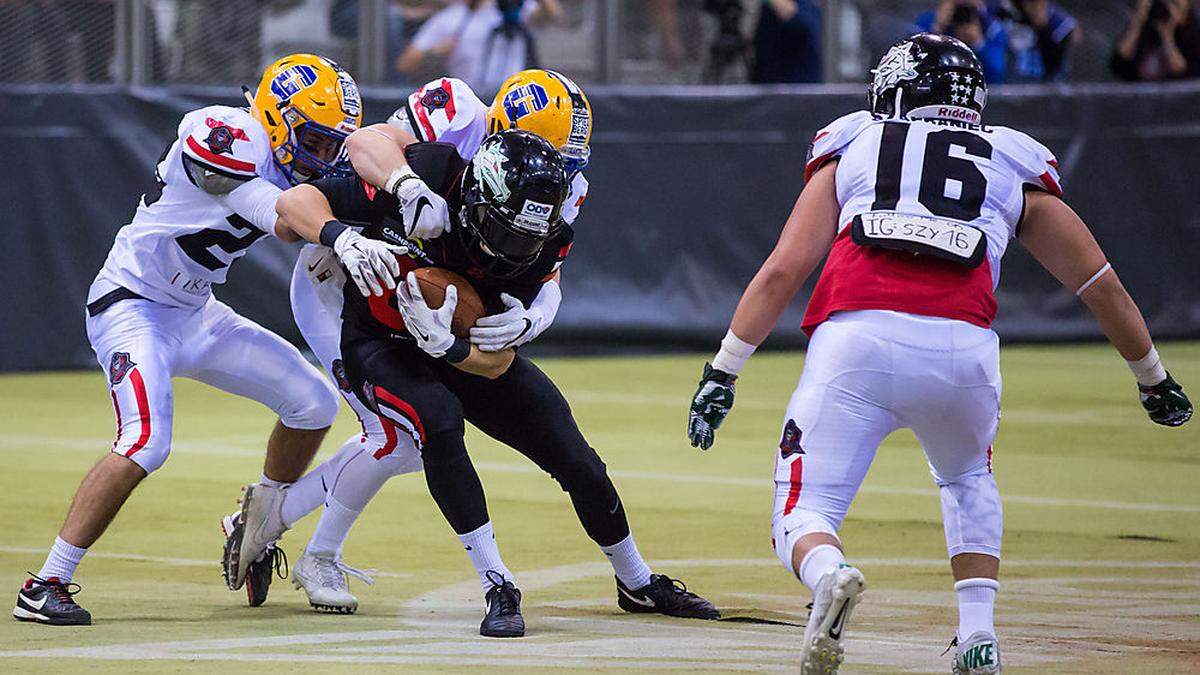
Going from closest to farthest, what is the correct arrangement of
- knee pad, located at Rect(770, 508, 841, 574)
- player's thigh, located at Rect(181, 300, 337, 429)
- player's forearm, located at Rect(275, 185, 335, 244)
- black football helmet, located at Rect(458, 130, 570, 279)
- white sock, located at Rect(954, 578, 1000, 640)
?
knee pad, located at Rect(770, 508, 841, 574)
white sock, located at Rect(954, 578, 1000, 640)
black football helmet, located at Rect(458, 130, 570, 279)
player's forearm, located at Rect(275, 185, 335, 244)
player's thigh, located at Rect(181, 300, 337, 429)

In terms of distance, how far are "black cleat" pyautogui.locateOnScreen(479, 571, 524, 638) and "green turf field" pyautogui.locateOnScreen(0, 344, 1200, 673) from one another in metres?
0.07

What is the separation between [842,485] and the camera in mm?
4926

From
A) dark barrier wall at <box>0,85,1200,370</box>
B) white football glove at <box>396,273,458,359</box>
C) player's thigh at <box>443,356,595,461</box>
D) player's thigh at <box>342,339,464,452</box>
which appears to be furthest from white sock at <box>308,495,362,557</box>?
dark barrier wall at <box>0,85,1200,370</box>

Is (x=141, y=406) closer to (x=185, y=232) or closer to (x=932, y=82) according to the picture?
(x=185, y=232)

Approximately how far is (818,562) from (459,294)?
1.63 meters

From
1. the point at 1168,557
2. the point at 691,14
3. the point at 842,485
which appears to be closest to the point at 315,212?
the point at 842,485

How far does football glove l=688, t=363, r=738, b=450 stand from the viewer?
17.0 feet

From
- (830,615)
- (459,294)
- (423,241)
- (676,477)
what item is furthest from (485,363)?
(676,477)

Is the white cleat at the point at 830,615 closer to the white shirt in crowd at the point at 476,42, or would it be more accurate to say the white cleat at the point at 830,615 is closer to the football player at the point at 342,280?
the football player at the point at 342,280

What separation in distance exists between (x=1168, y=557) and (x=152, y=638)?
3718mm

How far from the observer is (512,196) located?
568cm

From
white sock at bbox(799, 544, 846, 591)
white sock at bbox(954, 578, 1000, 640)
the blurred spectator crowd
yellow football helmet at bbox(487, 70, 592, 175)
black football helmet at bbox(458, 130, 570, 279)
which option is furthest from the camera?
the blurred spectator crowd

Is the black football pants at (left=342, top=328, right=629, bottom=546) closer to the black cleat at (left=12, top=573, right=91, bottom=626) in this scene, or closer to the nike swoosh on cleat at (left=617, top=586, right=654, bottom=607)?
the nike swoosh on cleat at (left=617, top=586, right=654, bottom=607)

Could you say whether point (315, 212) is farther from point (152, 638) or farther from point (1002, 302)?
point (1002, 302)
